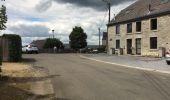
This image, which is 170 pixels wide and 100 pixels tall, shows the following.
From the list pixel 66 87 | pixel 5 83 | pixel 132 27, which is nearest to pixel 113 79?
pixel 66 87

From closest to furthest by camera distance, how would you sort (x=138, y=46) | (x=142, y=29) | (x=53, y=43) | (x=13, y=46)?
(x=13, y=46) < (x=142, y=29) < (x=138, y=46) < (x=53, y=43)

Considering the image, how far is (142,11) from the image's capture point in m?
49.6

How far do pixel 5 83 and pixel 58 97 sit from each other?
4000mm

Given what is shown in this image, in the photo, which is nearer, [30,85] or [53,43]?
[30,85]

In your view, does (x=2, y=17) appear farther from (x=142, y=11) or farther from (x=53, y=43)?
(x=53, y=43)

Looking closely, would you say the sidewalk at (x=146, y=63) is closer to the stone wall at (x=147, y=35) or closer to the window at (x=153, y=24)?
the stone wall at (x=147, y=35)

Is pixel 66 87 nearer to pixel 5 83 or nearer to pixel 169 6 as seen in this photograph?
pixel 5 83

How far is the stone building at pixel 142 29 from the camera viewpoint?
43.8 meters

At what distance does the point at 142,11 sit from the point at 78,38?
1388 inches

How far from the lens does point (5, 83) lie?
16.7 metres

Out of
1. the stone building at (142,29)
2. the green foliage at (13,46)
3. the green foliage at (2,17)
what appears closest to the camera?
the green foliage at (2,17)

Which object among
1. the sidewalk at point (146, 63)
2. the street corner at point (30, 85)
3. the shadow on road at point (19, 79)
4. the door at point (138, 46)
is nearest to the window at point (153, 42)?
the door at point (138, 46)

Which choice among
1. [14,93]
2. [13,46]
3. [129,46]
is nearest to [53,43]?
[129,46]

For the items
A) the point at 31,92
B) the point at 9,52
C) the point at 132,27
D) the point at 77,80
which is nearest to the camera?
the point at 31,92
